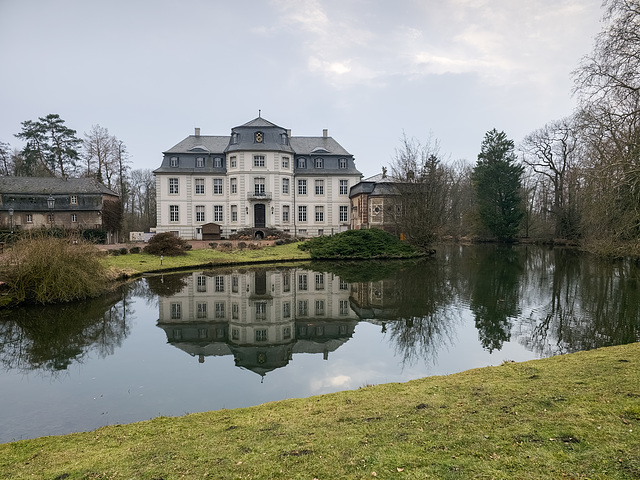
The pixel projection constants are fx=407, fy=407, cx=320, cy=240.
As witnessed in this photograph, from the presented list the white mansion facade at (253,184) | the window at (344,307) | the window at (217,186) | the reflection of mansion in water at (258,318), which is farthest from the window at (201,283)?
the window at (217,186)

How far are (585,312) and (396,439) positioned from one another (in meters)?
10.8

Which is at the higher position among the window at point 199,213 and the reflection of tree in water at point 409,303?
the window at point 199,213

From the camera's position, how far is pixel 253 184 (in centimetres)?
3741

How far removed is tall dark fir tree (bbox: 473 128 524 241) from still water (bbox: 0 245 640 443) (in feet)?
92.5

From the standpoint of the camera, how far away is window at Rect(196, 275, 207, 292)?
1703cm

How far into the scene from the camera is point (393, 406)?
545cm

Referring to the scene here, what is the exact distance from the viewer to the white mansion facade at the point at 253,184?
123ft

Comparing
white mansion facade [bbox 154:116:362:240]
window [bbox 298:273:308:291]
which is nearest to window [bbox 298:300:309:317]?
window [bbox 298:273:308:291]

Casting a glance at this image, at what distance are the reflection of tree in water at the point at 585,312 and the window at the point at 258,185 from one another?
24.8 meters

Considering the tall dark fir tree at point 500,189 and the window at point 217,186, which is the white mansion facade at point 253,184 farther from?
the tall dark fir tree at point 500,189

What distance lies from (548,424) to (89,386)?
736cm

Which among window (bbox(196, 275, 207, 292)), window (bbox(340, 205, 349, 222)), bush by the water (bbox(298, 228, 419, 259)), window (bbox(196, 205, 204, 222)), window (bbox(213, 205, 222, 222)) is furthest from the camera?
window (bbox(340, 205, 349, 222))

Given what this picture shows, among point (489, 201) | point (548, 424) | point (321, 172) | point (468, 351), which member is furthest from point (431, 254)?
point (548, 424)

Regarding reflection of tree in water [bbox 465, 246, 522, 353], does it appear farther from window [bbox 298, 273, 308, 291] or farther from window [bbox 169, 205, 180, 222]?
window [bbox 169, 205, 180, 222]
